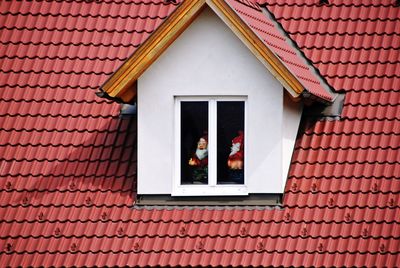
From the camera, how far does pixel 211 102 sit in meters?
15.5

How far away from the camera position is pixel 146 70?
51.3ft

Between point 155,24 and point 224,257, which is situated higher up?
point 155,24

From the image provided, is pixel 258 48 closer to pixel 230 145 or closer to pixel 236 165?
pixel 230 145

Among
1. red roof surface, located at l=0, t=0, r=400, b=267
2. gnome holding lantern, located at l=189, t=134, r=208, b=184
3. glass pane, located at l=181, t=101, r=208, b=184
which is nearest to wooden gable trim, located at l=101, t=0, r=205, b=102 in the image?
glass pane, located at l=181, t=101, r=208, b=184

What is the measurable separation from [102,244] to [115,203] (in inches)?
24.4

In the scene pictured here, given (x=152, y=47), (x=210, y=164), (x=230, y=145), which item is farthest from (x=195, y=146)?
(x=152, y=47)

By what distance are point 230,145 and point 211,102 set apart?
0.55 metres

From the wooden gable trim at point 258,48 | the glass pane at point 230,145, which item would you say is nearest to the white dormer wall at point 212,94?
the glass pane at point 230,145

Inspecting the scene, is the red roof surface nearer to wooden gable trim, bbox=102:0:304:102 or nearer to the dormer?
the dormer

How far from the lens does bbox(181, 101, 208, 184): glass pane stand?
50.9ft

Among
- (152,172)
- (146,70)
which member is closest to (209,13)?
(146,70)

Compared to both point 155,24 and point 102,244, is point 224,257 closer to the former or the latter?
point 102,244

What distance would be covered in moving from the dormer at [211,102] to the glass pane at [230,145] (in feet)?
0.04

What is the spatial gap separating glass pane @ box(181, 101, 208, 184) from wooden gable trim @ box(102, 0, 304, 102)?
81 centimetres
